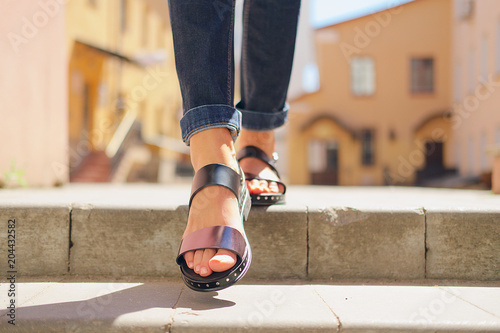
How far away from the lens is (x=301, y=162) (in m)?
16.6

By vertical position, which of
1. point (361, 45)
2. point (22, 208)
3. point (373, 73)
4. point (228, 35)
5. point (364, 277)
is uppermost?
point (361, 45)

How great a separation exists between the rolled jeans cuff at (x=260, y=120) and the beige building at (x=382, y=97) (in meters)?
14.5

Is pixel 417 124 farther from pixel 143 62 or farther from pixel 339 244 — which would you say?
pixel 339 244

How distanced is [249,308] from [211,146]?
1.61ft

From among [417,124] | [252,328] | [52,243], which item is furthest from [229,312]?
[417,124]

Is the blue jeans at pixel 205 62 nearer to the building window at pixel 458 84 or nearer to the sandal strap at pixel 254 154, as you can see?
the sandal strap at pixel 254 154

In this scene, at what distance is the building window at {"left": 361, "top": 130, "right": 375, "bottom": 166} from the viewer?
1644 cm

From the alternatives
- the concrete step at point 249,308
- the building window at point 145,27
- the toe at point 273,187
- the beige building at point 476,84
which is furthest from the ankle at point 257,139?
the building window at point 145,27

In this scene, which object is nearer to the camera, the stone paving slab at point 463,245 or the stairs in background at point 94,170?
the stone paving slab at point 463,245

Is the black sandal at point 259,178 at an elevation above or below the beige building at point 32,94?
below

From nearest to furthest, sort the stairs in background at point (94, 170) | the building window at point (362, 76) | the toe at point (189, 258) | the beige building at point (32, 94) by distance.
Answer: the toe at point (189, 258) → the beige building at point (32, 94) → the stairs in background at point (94, 170) → the building window at point (362, 76)

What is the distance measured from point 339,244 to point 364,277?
153 millimetres

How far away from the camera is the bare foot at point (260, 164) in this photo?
1689 millimetres

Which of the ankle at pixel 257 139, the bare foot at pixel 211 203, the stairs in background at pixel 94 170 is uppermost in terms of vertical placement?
the ankle at pixel 257 139
